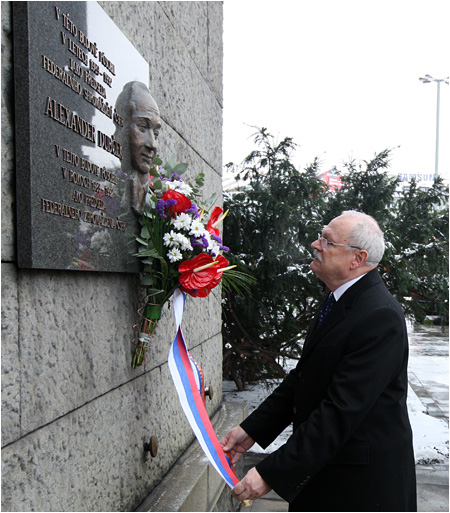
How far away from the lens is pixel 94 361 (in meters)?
2.21

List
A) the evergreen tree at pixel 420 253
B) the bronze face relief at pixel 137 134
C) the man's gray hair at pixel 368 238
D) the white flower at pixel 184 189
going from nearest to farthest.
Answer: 1. the man's gray hair at pixel 368 238
2. the bronze face relief at pixel 137 134
3. the white flower at pixel 184 189
4. the evergreen tree at pixel 420 253

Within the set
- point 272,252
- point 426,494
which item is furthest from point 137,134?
point 426,494

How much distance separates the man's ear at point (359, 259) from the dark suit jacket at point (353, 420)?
8 centimetres

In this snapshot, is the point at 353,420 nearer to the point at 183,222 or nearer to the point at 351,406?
the point at 351,406

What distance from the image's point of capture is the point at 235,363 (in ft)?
22.4

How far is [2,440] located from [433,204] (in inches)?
261

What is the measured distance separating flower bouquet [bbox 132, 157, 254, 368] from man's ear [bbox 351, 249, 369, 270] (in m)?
0.62

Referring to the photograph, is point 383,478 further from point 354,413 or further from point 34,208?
point 34,208

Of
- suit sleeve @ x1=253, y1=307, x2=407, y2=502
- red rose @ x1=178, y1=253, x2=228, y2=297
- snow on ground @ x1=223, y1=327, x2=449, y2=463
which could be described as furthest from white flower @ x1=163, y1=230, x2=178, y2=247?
snow on ground @ x1=223, y1=327, x2=449, y2=463

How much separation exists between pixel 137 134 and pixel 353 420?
1566 mm

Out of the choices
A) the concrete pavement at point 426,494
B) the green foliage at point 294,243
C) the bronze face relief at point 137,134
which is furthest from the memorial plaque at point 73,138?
the green foliage at point 294,243

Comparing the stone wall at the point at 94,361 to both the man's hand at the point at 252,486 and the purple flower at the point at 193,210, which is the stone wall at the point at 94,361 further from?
the man's hand at the point at 252,486

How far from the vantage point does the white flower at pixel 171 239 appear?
251cm

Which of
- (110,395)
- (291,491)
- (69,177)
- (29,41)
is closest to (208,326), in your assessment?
(110,395)
